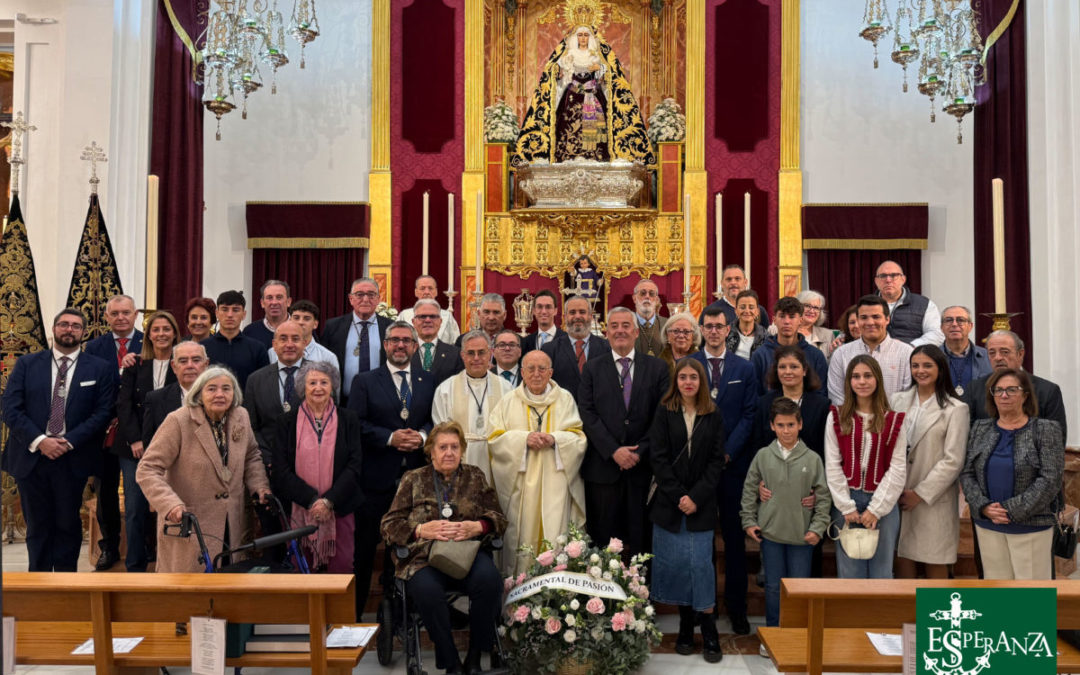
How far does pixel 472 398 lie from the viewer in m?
5.17

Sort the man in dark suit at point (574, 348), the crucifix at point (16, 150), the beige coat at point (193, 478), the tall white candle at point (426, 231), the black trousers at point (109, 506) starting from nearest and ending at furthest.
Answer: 1. the beige coat at point (193, 478)
2. the man in dark suit at point (574, 348)
3. the black trousers at point (109, 506)
4. the crucifix at point (16, 150)
5. the tall white candle at point (426, 231)

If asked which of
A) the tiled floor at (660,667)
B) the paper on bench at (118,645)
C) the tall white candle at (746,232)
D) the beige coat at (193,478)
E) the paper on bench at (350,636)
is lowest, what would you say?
the tiled floor at (660,667)

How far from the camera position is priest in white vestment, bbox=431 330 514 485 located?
16.8 feet

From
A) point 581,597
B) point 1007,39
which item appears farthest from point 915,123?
A: point 581,597

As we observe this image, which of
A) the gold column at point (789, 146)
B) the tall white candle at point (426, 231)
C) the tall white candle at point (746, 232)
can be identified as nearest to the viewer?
the tall white candle at point (746, 232)

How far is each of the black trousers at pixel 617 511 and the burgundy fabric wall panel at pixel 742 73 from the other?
6.17 meters

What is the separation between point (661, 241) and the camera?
1033 cm

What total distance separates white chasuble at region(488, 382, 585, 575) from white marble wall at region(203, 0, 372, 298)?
5.80m

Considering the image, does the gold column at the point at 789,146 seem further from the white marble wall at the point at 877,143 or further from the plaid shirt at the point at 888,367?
the plaid shirt at the point at 888,367

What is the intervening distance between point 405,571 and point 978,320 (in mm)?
7168

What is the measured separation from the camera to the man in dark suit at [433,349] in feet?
18.2

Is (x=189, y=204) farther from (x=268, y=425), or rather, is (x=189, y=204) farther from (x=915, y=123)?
(x=915, y=123)

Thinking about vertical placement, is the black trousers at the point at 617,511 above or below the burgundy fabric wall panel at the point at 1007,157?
below

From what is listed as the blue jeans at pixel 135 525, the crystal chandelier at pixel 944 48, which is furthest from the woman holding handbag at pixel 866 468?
the crystal chandelier at pixel 944 48
